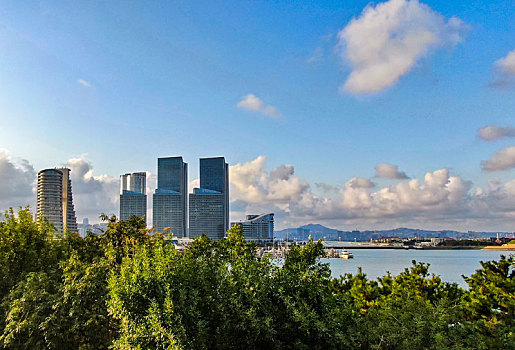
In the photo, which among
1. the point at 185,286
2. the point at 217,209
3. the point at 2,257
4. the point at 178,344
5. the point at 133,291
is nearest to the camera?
the point at 178,344

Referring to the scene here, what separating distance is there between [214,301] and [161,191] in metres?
144

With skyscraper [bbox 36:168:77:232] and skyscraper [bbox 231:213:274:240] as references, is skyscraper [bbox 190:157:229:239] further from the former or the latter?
skyscraper [bbox 36:168:77:232]

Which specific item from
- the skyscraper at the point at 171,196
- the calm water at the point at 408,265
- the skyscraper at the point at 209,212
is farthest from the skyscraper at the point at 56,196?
the skyscraper at the point at 171,196

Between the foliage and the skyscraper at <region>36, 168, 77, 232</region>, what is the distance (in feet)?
219

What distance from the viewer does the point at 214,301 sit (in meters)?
5.99

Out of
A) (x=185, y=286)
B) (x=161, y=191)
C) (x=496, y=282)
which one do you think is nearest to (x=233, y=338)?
(x=185, y=286)

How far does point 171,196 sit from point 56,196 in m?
73.7

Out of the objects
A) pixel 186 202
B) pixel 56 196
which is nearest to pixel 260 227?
pixel 186 202

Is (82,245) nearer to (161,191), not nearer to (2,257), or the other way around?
(2,257)

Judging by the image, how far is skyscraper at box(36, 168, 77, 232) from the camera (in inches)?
2739

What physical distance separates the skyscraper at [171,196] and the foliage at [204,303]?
132 meters

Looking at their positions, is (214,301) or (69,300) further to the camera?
(69,300)

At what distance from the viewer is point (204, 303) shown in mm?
5965

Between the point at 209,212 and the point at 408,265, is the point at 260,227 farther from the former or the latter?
the point at 408,265
